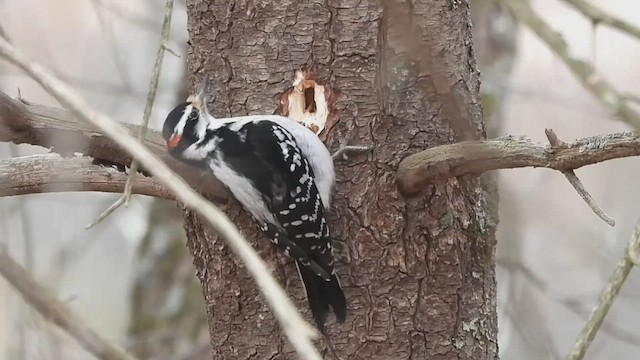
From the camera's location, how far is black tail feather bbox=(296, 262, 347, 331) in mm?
2033

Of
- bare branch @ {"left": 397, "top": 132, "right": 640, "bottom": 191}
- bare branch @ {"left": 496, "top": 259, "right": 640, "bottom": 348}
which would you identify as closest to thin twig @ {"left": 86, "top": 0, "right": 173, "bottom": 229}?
bare branch @ {"left": 397, "top": 132, "right": 640, "bottom": 191}

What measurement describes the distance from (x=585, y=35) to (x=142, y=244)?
240cm

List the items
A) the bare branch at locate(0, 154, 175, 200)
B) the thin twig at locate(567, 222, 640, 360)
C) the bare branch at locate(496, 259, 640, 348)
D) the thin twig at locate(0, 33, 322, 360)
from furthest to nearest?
1. the bare branch at locate(496, 259, 640, 348)
2. the bare branch at locate(0, 154, 175, 200)
3. the thin twig at locate(567, 222, 640, 360)
4. the thin twig at locate(0, 33, 322, 360)

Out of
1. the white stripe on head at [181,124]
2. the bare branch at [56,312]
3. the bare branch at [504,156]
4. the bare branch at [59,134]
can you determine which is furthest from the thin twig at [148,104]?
the white stripe on head at [181,124]

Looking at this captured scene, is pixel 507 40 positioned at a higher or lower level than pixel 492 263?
higher

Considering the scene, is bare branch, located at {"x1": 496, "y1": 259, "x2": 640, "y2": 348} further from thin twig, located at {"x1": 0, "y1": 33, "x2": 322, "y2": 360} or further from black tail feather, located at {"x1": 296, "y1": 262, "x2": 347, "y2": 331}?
thin twig, located at {"x1": 0, "y1": 33, "x2": 322, "y2": 360}

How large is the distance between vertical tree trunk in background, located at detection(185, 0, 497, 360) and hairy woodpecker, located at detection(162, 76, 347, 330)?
4 centimetres

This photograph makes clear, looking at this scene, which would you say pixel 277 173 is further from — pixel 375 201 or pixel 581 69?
pixel 581 69

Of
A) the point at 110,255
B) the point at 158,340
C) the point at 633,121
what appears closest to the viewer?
the point at 633,121

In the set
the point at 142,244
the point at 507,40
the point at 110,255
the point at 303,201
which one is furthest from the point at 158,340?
the point at 507,40

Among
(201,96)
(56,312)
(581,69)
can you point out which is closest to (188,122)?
(201,96)

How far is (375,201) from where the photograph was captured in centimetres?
208

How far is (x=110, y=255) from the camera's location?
441 centimetres

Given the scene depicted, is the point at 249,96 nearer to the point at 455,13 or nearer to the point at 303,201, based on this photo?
the point at 303,201
